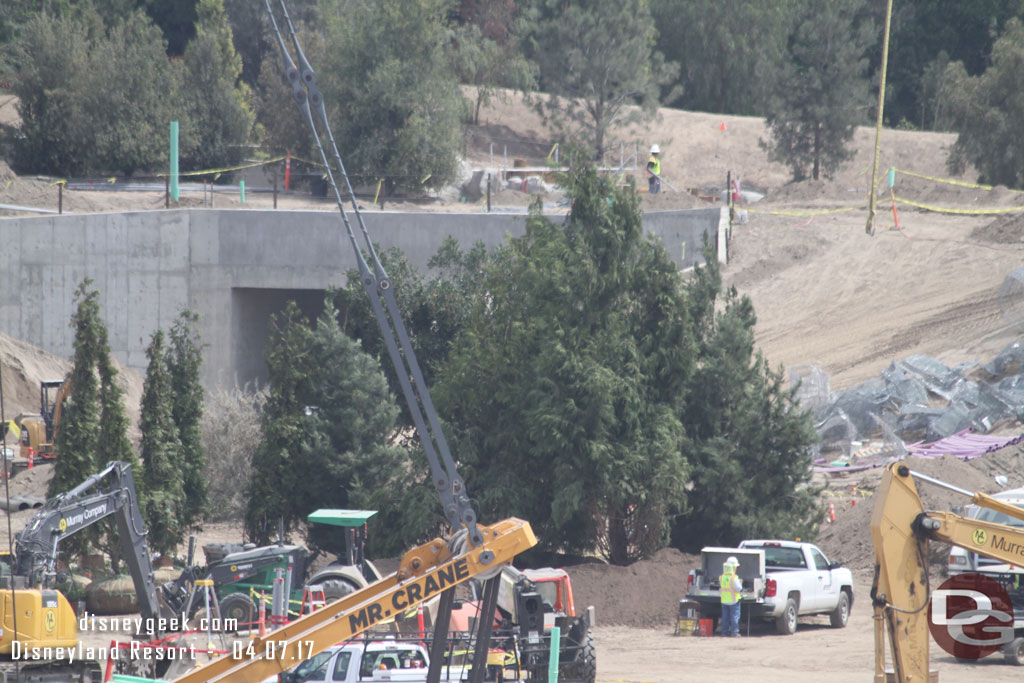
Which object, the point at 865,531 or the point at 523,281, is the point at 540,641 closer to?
the point at 523,281

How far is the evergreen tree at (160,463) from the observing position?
938 inches

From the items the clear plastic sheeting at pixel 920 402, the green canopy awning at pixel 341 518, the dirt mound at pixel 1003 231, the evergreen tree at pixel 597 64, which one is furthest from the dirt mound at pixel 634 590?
the evergreen tree at pixel 597 64

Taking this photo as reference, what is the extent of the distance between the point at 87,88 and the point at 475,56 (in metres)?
21.0

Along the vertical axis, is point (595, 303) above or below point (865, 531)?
above

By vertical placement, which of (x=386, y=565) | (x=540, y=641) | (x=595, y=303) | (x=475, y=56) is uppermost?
(x=475, y=56)

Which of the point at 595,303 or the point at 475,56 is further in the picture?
the point at 475,56

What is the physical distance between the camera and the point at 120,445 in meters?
23.6

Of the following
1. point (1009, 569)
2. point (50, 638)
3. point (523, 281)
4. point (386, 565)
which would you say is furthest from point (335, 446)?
point (1009, 569)

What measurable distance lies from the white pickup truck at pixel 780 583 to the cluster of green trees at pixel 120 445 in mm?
9987

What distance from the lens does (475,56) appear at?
63.4 meters

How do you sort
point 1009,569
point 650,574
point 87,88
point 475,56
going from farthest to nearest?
point 475,56 → point 87,88 → point 650,574 → point 1009,569

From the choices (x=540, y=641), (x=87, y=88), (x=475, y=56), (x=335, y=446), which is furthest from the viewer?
(x=475, y=56)

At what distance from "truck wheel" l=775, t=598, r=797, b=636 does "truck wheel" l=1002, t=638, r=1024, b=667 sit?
3.74m

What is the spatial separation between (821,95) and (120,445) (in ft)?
132
